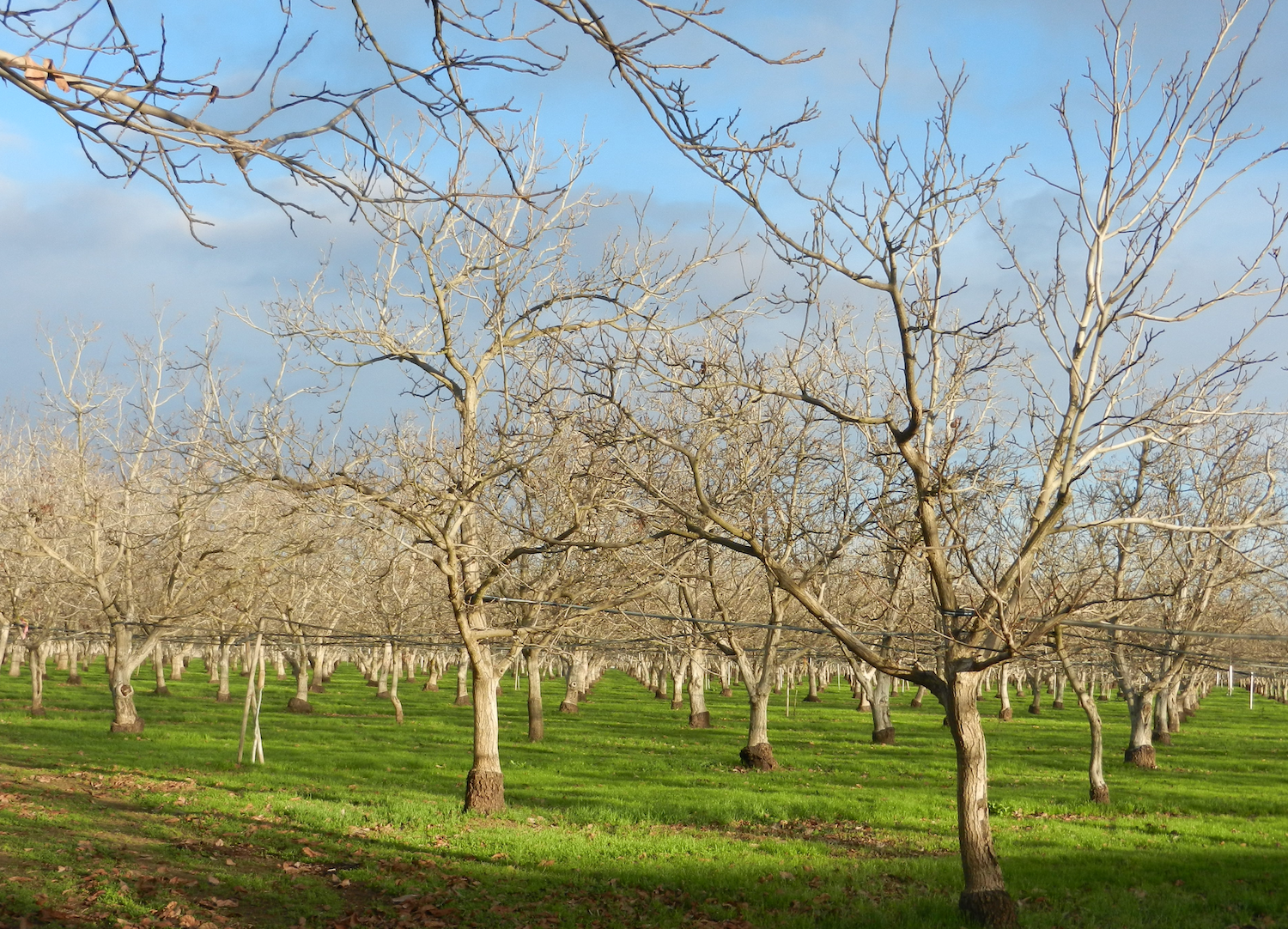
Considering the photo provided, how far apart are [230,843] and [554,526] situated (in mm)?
6071

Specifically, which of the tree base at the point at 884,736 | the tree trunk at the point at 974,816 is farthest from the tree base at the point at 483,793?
the tree base at the point at 884,736

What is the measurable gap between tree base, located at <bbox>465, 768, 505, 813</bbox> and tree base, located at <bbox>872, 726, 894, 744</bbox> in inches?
765

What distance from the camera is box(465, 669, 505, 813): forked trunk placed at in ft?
48.5

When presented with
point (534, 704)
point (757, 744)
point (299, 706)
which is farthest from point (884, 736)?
point (299, 706)

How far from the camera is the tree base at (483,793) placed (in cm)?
1479

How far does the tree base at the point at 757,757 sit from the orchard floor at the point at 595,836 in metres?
0.80

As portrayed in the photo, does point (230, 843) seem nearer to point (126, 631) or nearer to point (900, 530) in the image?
point (900, 530)

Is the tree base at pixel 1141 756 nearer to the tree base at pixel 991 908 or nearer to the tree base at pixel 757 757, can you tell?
the tree base at pixel 757 757

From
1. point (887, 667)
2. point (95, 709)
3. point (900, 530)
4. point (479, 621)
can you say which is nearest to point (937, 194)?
point (887, 667)

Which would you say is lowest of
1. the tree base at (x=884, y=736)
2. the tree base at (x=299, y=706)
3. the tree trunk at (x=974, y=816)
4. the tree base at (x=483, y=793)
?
the tree base at (x=884, y=736)

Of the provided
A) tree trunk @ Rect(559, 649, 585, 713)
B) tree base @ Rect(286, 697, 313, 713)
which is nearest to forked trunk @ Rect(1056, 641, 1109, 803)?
tree trunk @ Rect(559, 649, 585, 713)

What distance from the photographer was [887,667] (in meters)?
9.08

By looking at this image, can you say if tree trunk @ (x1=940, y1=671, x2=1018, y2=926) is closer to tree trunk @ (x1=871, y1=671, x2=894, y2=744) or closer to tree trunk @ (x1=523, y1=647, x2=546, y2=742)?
tree trunk @ (x1=523, y1=647, x2=546, y2=742)

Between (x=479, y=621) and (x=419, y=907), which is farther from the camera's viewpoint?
(x=479, y=621)
